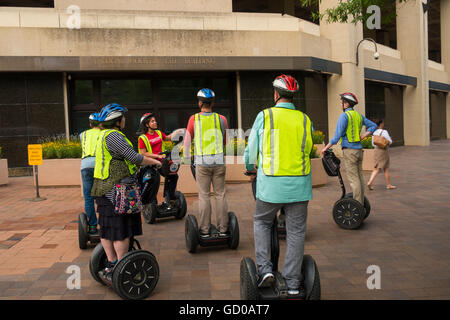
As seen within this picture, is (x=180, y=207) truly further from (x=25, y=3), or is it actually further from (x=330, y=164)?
(x=25, y=3)

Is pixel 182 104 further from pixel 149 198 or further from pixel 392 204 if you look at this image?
pixel 149 198

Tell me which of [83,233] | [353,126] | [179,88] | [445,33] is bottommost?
[83,233]

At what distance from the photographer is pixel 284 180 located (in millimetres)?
3561

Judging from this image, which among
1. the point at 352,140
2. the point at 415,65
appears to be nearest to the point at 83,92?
the point at 352,140

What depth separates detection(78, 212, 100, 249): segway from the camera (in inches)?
226

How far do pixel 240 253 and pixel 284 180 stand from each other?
7.16 feet

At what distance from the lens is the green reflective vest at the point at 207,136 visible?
5406 mm

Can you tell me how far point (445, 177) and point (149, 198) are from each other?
419 inches

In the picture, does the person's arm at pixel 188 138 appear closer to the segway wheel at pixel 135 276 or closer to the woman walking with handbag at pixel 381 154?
the segway wheel at pixel 135 276

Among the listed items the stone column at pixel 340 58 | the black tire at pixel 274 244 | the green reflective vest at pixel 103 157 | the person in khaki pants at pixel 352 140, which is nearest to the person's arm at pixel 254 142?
the black tire at pixel 274 244

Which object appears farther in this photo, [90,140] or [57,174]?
[57,174]

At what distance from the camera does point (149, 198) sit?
13.7 feet

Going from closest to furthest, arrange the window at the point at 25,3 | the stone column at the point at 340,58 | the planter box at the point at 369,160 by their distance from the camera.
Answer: the planter box at the point at 369,160, the stone column at the point at 340,58, the window at the point at 25,3

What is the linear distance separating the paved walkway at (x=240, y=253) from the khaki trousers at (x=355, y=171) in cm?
55
